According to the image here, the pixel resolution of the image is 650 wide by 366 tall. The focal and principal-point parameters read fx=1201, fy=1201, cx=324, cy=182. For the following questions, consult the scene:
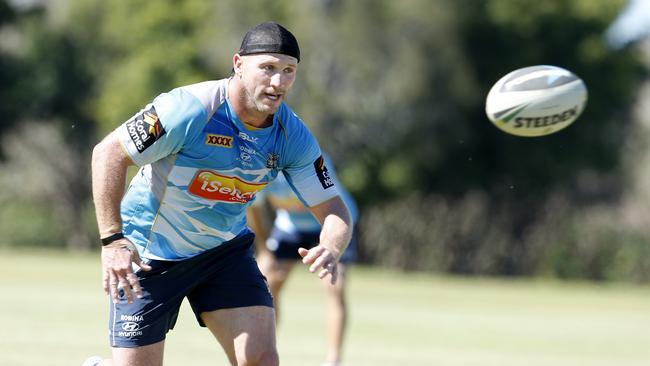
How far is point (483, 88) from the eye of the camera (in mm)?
45406

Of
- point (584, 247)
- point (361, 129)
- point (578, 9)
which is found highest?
point (578, 9)

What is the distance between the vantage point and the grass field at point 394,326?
12.9 metres

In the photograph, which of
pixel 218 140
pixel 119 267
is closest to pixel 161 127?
pixel 218 140

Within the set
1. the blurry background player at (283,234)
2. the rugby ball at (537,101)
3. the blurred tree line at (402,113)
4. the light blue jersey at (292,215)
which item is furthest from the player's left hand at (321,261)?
the blurred tree line at (402,113)

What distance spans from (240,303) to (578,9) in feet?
138

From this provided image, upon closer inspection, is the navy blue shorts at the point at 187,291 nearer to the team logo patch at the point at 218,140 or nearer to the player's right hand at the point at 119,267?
the player's right hand at the point at 119,267

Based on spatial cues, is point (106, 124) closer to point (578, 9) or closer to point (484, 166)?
point (484, 166)

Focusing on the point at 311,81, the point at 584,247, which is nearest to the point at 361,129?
the point at 311,81

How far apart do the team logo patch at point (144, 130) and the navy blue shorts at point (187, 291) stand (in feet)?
3.14

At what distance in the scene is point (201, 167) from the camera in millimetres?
6879

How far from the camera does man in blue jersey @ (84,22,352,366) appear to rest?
651cm

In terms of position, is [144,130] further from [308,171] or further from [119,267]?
[308,171]

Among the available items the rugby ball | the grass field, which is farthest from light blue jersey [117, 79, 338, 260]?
the grass field

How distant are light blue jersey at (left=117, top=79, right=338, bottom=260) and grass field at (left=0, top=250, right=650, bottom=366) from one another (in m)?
4.22
